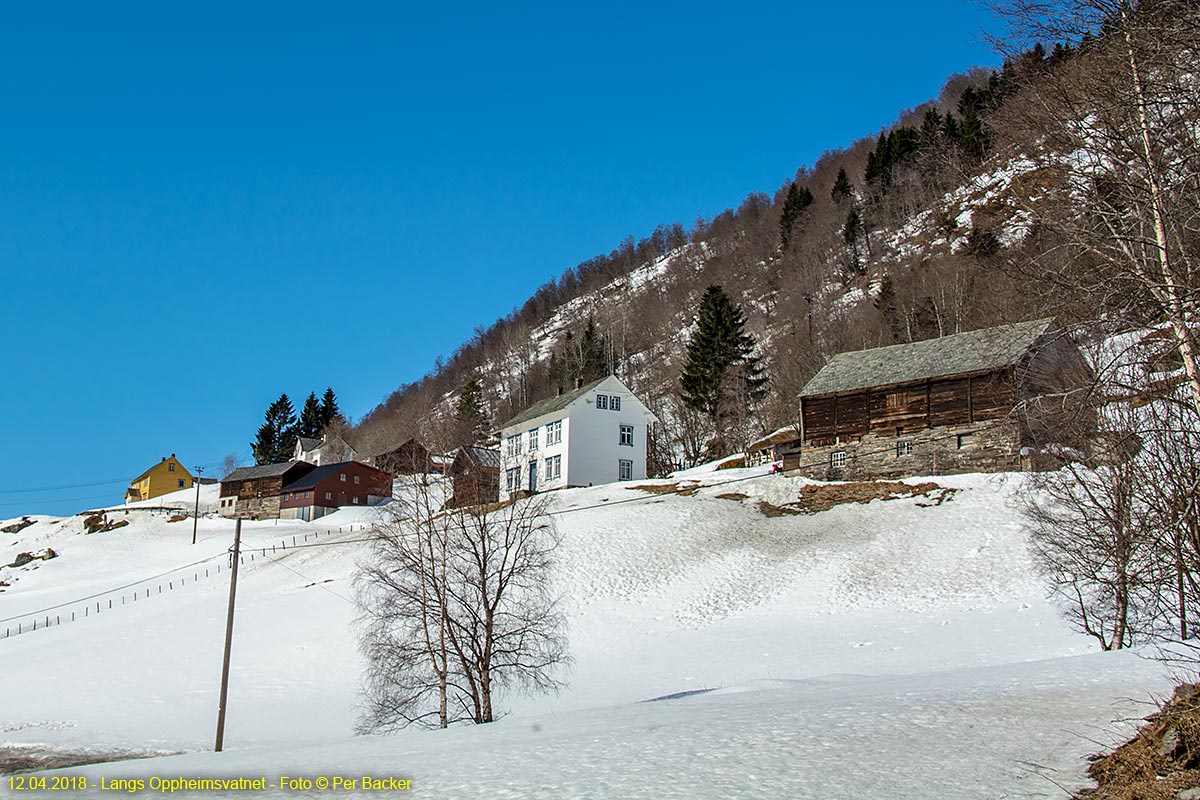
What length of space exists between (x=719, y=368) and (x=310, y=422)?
85454 mm

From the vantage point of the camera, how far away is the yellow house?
132500mm

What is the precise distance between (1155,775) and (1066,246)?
6.02m

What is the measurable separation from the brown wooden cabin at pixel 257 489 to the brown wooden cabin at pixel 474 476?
63.3ft

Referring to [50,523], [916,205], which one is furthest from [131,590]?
[916,205]

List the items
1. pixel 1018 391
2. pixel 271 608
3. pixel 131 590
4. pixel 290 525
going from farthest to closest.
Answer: pixel 290 525 → pixel 131 590 → pixel 271 608 → pixel 1018 391

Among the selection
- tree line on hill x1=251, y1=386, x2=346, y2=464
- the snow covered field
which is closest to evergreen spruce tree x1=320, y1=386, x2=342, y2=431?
tree line on hill x1=251, y1=386, x2=346, y2=464

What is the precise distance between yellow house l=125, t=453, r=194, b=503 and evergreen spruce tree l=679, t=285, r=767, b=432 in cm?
8857

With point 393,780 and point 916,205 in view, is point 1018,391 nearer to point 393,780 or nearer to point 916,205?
point 393,780

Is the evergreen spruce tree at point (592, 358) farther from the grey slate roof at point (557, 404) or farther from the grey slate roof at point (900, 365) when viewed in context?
the grey slate roof at point (900, 365)

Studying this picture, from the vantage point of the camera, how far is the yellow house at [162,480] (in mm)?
132500

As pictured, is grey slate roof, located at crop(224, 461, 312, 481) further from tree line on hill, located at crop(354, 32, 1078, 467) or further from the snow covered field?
the snow covered field

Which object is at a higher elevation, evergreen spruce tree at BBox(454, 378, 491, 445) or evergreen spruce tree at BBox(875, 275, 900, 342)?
evergreen spruce tree at BBox(875, 275, 900, 342)

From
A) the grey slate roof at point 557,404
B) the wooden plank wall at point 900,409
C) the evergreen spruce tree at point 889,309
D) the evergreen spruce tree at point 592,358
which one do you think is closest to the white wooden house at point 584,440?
the grey slate roof at point 557,404

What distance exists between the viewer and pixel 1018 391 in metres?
13.9
